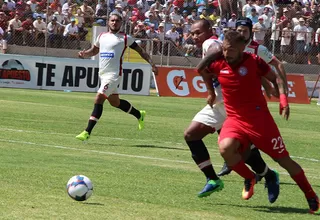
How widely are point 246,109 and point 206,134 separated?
153cm

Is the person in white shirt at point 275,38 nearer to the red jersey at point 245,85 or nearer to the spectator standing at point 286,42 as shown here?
the spectator standing at point 286,42

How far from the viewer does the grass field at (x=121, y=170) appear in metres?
8.47

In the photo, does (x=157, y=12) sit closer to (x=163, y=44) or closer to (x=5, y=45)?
(x=163, y=44)

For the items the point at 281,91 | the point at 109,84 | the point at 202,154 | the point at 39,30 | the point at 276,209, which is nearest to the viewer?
the point at 281,91

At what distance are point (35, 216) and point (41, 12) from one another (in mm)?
28166

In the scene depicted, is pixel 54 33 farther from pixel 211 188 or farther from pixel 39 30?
pixel 211 188

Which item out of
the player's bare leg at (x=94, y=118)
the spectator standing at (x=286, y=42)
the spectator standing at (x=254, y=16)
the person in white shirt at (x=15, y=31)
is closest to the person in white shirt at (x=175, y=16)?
the spectator standing at (x=254, y=16)

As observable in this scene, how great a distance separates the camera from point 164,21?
37438 millimetres

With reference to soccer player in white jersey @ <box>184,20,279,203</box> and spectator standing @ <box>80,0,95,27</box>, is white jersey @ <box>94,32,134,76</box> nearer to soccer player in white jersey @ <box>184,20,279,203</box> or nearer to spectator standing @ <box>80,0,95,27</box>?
soccer player in white jersey @ <box>184,20,279,203</box>

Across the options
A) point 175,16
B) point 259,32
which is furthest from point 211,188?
point 175,16

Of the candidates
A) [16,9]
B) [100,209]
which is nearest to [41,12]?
[16,9]

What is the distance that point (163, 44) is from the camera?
36156 mm

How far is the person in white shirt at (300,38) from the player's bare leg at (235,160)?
1103 inches

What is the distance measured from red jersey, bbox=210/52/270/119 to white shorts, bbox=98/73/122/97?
722 cm
